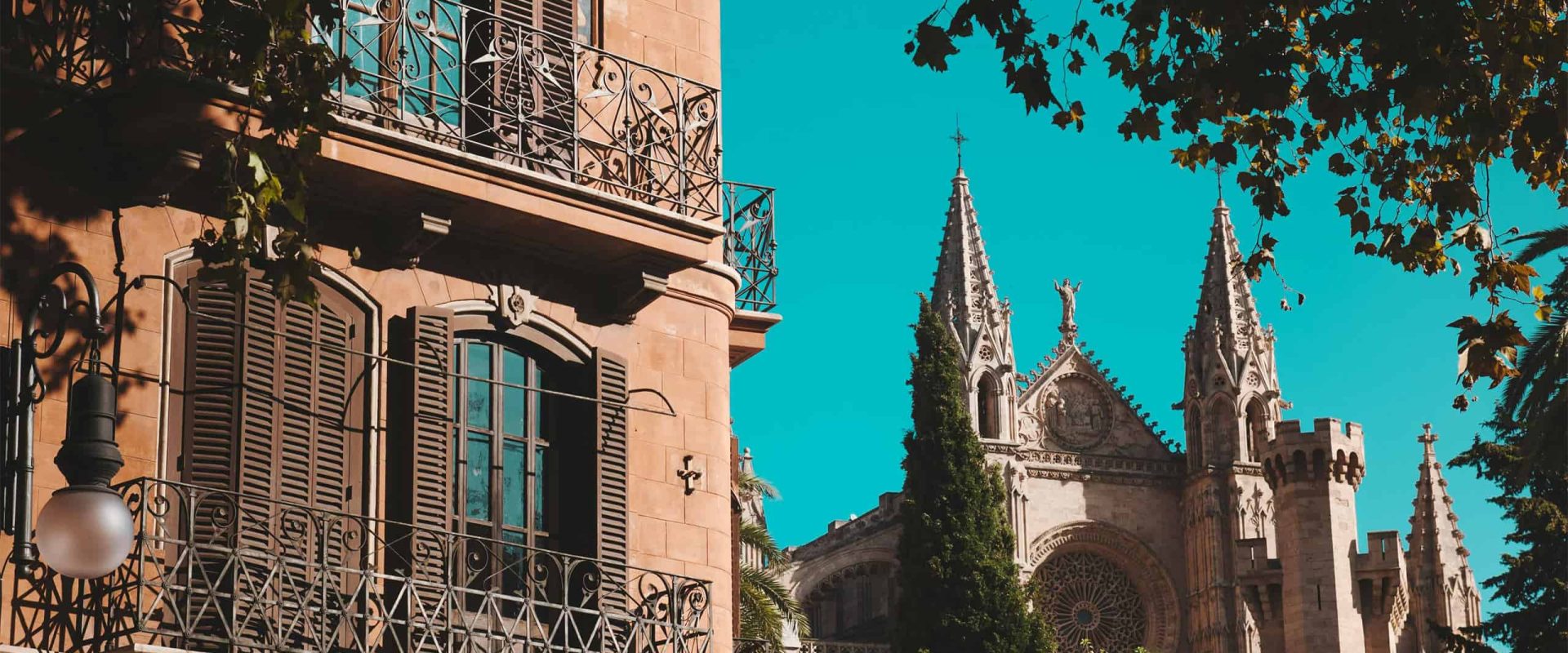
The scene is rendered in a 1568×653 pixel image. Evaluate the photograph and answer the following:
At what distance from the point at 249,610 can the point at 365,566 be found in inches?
42.6

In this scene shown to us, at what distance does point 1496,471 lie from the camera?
164ft

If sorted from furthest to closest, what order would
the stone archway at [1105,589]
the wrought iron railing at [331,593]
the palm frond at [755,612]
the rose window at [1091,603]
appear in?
the stone archway at [1105,589], the rose window at [1091,603], the palm frond at [755,612], the wrought iron railing at [331,593]

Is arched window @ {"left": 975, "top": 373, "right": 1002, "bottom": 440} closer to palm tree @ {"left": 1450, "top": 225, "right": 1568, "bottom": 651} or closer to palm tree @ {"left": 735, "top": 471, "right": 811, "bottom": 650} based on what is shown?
palm tree @ {"left": 1450, "top": 225, "right": 1568, "bottom": 651}

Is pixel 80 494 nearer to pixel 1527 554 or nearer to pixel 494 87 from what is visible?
pixel 494 87

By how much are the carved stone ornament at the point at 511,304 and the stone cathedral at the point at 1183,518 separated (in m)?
51.5

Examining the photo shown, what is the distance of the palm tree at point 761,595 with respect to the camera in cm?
3272

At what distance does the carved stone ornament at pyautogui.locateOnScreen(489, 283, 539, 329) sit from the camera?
15.1 meters

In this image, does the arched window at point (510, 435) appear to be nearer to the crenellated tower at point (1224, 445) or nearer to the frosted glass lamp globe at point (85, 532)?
the frosted glass lamp globe at point (85, 532)

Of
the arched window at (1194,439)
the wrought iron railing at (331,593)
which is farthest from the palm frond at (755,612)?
the arched window at (1194,439)

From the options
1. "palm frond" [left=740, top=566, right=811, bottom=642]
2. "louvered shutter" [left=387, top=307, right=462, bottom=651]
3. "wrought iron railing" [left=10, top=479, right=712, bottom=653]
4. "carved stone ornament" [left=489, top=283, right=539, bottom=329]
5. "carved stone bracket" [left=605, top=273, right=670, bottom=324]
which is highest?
"palm frond" [left=740, top=566, right=811, bottom=642]

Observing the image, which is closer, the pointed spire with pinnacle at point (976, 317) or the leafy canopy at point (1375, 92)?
the leafy canopy at point (1375, 92)

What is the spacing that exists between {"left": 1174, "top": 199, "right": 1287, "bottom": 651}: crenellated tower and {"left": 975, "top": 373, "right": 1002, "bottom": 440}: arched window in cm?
665

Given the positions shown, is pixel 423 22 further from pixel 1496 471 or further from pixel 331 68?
pixel 1496 471

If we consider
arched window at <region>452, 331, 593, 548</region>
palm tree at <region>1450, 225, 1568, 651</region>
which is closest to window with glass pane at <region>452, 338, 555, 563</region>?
arched window at <region>452, 331, 593, 548</region>
